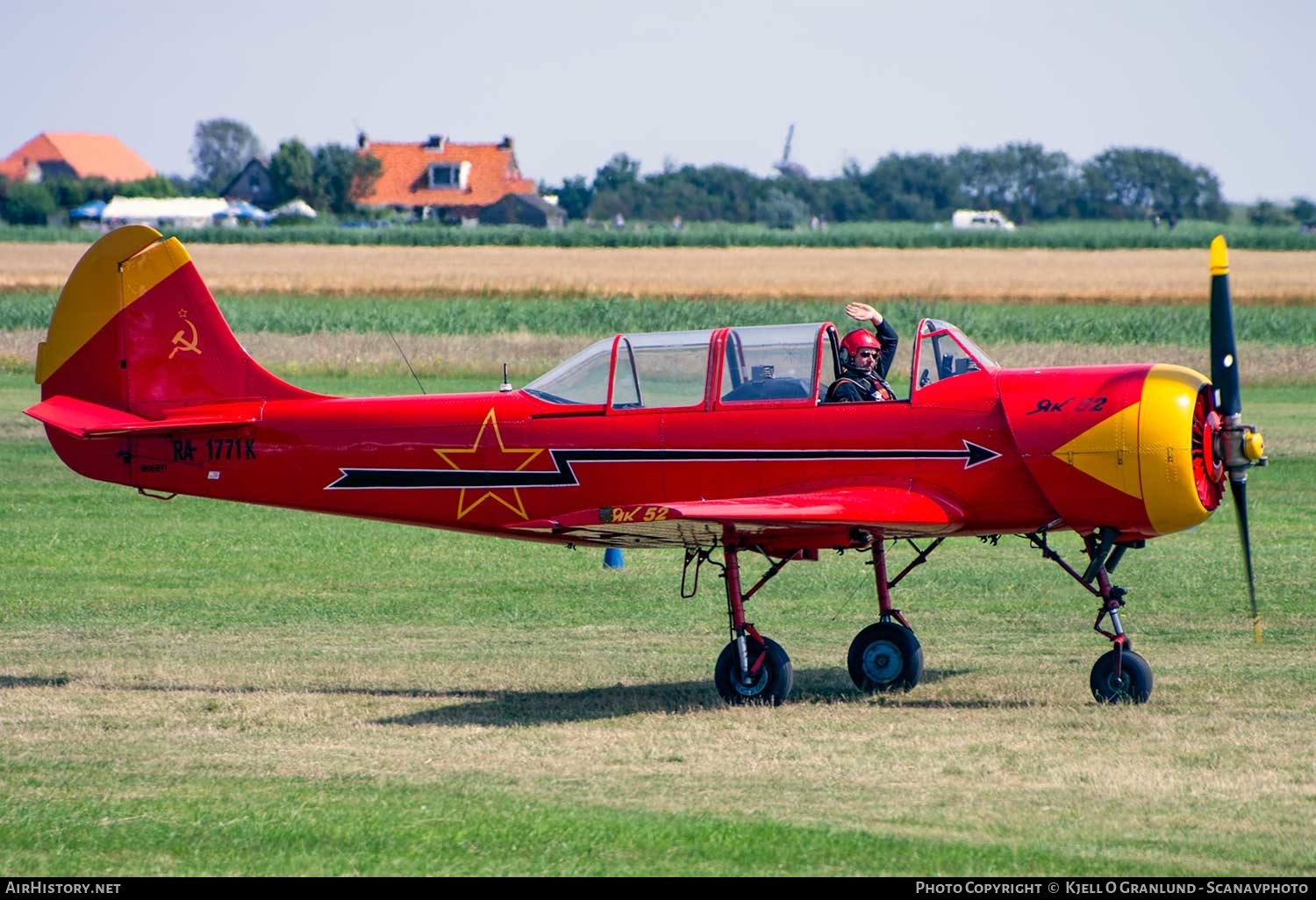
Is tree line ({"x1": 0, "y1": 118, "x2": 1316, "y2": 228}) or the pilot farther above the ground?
tree line ({"x1": 0, "y1": 118, "x2": 1316, "y2": 228})

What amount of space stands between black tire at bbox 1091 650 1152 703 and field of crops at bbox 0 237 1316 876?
7.9 inches

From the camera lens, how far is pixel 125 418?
1221 centimetres

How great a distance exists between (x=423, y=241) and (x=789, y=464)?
241 feet

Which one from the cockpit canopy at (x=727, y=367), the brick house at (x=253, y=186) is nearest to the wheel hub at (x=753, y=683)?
the cockpit canopy at (x=727, y=367)

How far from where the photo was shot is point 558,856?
721cm

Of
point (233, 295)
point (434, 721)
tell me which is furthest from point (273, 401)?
point (233, 295)

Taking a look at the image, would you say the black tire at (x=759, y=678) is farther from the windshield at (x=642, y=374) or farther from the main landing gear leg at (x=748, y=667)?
the windshield at (x=642, y=374)

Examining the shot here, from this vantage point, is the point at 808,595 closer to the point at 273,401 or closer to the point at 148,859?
the point at 273,401

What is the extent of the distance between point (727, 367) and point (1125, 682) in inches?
126

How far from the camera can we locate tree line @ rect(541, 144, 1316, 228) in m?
129

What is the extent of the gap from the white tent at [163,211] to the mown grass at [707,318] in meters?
70.3

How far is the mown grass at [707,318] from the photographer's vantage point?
139ft

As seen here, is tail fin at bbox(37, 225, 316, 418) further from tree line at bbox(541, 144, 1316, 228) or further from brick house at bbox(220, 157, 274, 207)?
brick house at bbox(220, 157, 274, 207)

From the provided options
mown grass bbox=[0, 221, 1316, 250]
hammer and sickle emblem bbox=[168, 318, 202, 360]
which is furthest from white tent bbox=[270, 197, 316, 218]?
hammer and sickle emblem bbox=[168, 318, 202, 360]
